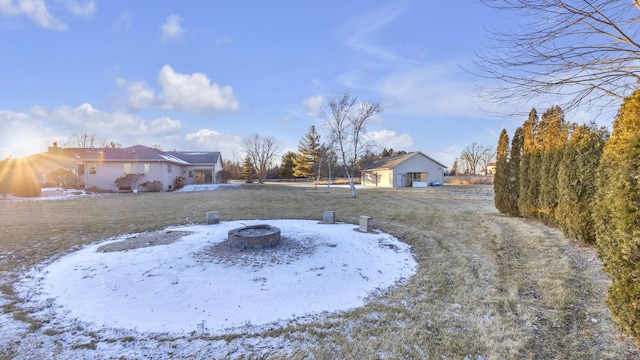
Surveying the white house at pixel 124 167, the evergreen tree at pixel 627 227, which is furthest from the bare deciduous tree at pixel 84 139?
the evergreen tree at pixel 627 227

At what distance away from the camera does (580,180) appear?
621 centimetres

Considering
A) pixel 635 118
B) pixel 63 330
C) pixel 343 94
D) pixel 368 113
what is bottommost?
pixel 63 330

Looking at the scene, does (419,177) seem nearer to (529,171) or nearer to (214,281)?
(529,171)

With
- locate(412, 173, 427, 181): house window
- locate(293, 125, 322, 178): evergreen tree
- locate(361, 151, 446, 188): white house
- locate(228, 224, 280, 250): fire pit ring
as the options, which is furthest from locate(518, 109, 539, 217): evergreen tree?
locate(293, 125, 322, 178): evergreen tree

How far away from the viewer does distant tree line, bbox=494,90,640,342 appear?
8.04ft

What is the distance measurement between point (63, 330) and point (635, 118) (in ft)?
20.7

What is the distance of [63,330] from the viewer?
3.04 m

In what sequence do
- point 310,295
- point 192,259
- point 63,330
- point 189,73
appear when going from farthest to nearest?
point 189,73 < point 192,259 < point 310,295 < point 63,330

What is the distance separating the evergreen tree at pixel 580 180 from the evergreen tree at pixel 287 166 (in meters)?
46.7

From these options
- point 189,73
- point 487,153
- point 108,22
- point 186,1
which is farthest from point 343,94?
point 487,153

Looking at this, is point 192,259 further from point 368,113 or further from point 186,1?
point 368,113

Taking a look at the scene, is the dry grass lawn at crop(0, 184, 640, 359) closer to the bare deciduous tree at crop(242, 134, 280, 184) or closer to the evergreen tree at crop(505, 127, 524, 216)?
the evergreen tree at crop(505, 127, 524, 216)

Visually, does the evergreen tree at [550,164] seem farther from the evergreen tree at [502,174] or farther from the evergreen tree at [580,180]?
the evergreen tree at [502,174]

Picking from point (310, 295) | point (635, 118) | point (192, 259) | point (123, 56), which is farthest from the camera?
point (123, 56)
